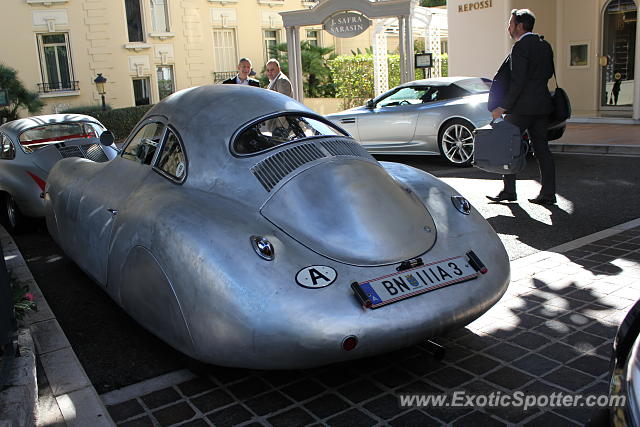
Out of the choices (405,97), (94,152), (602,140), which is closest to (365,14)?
(405,97)

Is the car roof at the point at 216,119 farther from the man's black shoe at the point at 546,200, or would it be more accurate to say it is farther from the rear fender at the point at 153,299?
the man's black shoe at the point at 546,200

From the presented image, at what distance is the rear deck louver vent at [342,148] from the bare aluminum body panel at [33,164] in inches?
172

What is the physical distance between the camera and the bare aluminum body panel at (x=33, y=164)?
7.39 m

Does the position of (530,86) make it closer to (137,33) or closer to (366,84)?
(366,84)

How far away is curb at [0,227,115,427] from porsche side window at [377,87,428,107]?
24.3 feet

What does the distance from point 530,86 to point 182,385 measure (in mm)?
5104

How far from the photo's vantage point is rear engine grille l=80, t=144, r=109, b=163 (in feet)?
25.0

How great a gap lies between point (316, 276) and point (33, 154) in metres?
5.59

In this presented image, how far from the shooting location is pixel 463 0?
1583cm

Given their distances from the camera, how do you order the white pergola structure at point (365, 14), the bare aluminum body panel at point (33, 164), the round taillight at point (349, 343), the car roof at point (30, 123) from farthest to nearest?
the white pergola structure at point (365, 14), the car roof at point (30, 123), the bare aluminum body panel at point (33, 164), the round taillight at point (349, 343)

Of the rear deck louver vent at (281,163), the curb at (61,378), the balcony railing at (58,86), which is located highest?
the balcony railing at (58,86)

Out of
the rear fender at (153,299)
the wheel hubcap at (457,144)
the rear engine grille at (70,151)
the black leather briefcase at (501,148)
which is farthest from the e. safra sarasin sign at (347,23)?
the rear fender at (153,299)

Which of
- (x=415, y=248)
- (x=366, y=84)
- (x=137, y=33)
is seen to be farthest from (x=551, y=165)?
(x=137, y=33)

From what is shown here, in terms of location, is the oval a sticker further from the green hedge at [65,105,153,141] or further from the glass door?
the green hedge at [65,105,153,141]
